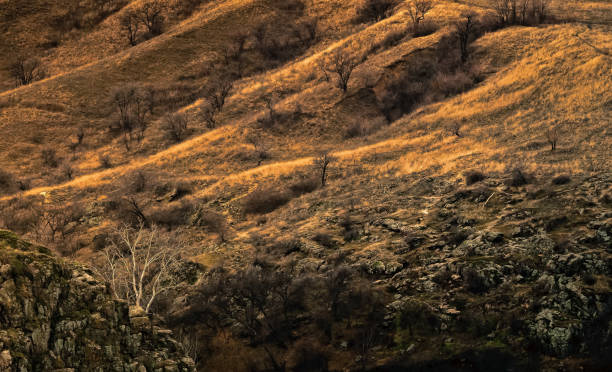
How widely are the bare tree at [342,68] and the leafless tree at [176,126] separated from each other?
20731 millimetres

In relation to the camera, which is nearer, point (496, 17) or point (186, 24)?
point (496, 17)

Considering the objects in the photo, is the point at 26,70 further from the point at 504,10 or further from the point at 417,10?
the point at 504,10

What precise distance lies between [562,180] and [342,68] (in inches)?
1583

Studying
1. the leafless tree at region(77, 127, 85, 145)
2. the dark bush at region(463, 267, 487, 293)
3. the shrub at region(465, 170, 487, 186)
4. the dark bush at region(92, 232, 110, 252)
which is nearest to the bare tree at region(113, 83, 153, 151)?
the leafless tree at region(77, 127, 85, 145)

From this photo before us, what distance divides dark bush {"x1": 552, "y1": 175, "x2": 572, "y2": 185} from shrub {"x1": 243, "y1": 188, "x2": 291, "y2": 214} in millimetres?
19497

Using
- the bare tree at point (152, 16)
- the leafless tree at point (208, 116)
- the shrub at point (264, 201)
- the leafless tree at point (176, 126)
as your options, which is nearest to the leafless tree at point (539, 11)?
the leafless tree at point (208, 116)

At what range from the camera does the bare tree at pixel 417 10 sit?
69881 millimetres

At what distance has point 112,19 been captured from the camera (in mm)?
95188

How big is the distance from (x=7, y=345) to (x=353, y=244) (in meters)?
20.4

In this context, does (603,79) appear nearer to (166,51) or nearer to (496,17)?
(496,17)

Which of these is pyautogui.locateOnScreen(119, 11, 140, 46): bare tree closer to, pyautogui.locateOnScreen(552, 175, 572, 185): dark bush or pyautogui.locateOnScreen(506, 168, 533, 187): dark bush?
pyautogui.locateOnScreen(506, 168, 533, 187): dark bush

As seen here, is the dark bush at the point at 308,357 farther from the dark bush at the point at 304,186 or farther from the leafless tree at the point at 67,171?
the leafless tree at the point at 67,171

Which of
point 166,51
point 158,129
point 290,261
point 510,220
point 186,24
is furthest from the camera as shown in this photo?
point 186,24

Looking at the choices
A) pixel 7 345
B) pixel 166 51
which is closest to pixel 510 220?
pixel 7 345
